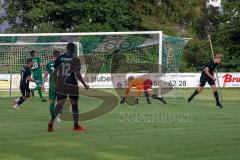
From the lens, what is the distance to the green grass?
11.6m

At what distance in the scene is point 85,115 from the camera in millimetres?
20891

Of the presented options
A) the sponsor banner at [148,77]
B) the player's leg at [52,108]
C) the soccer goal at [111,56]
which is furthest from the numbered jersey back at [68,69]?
the sponsor banner at [148,77]

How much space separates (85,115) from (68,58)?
18.0ft

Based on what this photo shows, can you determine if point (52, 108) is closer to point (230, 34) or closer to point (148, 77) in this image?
point (148, 77)

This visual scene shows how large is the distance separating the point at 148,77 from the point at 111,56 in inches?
267

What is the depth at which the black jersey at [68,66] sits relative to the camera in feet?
51.1

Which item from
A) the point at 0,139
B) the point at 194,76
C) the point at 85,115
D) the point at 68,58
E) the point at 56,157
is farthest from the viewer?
the point at 194,76

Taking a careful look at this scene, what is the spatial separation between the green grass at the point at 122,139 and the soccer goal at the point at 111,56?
13697 millimetres

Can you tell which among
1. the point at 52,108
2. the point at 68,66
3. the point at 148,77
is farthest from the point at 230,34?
the point at 68,66

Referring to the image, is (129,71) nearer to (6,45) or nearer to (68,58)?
(6,45)

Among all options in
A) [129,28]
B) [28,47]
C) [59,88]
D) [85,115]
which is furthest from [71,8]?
[59,88]

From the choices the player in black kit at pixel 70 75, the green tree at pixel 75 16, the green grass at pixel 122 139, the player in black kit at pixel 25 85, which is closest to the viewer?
the green grass at pixel 122 139

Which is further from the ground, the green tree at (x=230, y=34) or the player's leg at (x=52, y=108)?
the green tree at (x=230, y=34)

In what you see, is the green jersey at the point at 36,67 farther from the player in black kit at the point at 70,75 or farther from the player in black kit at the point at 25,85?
the player in black kit at the point at 70,75
